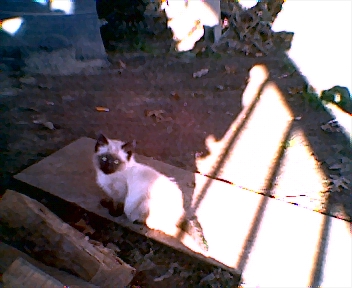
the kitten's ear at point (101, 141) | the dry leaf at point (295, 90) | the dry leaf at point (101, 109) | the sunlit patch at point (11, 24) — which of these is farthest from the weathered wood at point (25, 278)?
the sunlit patch at point (11, 24)

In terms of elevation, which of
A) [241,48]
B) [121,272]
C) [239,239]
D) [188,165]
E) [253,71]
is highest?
[241,48]

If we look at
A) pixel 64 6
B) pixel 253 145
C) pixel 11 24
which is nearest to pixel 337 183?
pixel 253 145

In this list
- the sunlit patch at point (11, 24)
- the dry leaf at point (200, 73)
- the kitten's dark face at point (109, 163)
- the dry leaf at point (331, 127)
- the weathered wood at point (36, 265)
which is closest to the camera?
the weathered wood at point (36, 265)

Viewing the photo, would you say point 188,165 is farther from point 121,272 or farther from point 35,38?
point 35,38

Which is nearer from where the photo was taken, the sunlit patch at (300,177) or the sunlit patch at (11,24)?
the sunlit patch at (300,177)

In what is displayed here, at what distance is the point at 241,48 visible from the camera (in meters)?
6.71

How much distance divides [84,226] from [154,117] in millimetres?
2187

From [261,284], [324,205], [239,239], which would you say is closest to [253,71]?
[324,205]

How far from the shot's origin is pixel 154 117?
14.9ft

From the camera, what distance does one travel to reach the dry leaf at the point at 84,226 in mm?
2707

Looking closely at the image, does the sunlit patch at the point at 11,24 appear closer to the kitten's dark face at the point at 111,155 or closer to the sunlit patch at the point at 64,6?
the sunlit patch at the point at 64,6

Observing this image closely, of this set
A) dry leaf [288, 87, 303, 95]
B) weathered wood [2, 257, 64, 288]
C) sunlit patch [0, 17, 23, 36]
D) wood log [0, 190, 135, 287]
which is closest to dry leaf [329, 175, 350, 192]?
dry leaf [288, 87, 303, 95]

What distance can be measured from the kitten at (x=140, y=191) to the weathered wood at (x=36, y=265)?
0.83 meters

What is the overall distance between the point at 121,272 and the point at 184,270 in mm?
557
